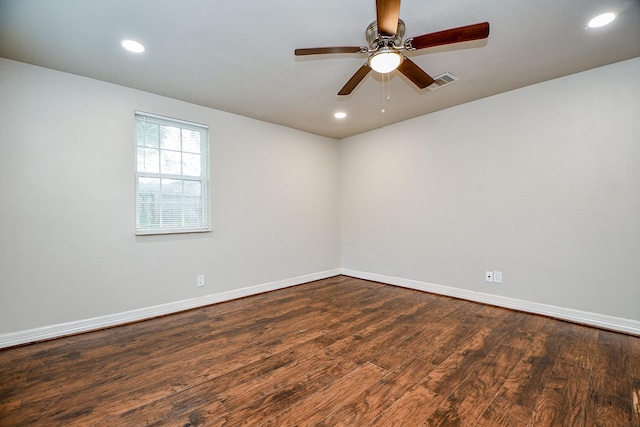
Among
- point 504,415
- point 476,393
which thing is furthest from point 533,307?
point 504,415

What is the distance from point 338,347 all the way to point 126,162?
2.89m

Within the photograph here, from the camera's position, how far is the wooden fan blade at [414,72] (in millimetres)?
1985

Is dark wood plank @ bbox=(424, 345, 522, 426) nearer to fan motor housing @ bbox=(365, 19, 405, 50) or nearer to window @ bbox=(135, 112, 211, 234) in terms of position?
fan motor housing @ bbox=(365, 19, 405, 50)

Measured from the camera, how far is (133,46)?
2289mm

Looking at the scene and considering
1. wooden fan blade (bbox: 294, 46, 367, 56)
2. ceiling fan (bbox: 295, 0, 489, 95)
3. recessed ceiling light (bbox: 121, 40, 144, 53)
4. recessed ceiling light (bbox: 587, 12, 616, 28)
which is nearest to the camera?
ceiling fan (bbox: 295, 0, 489, 95)

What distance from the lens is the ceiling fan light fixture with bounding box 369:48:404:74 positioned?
5.93ft

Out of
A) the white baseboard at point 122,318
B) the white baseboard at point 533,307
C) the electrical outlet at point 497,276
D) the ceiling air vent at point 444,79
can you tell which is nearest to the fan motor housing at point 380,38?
the ceiling air vent at point 444,79

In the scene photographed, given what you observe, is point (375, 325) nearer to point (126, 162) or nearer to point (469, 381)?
point (469, 381)

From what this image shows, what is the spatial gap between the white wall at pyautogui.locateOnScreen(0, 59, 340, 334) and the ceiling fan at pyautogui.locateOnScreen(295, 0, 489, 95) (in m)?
2.28

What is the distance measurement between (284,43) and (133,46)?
1249 mm

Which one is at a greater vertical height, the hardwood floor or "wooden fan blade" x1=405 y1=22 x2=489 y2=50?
"wooden fan blade" x1=405 y1=22 x2=489 y2=50

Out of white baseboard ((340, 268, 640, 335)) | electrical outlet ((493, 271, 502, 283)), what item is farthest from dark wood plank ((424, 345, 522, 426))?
electrical outlet ((493, 271, 502, 283))

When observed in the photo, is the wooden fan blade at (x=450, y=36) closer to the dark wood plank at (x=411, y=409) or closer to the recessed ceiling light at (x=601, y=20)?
the recessed ceiling light at (x=601, y=20)

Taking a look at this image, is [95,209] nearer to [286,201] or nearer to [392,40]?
[286,201]
